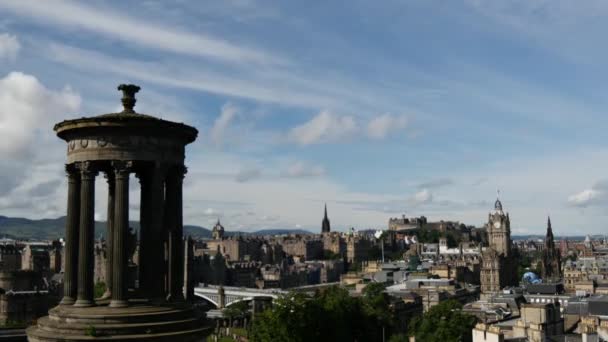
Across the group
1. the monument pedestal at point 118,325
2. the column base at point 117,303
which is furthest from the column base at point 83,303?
the column base at point 117,303

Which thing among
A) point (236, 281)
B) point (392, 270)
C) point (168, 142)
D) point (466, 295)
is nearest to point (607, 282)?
point (466, 295)

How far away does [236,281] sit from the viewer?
16488cm

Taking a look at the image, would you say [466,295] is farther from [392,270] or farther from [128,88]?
[128,88]

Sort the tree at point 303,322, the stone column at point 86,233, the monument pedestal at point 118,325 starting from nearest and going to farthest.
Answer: the monument pedestal at point 118,325
the stone column at point 86,233
the tree at point 303,322

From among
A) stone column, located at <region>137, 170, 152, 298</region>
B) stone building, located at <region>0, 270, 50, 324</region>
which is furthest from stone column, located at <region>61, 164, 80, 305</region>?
stone building, located at <region>0, 270, 50, 324</region>

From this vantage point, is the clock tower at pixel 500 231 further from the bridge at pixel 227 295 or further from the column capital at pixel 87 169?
the column capital at pixel 87 169

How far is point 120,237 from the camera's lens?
58.4 feet

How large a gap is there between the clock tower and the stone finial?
552 ft

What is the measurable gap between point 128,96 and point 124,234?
430cm

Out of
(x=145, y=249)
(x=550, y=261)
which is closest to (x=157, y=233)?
(x=145, y=249)

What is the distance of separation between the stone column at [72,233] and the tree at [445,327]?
1678 inches

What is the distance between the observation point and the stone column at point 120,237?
1759cm

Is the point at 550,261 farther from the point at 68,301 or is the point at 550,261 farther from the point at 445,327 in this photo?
the point at 68,301

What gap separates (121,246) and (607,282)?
370 ft
